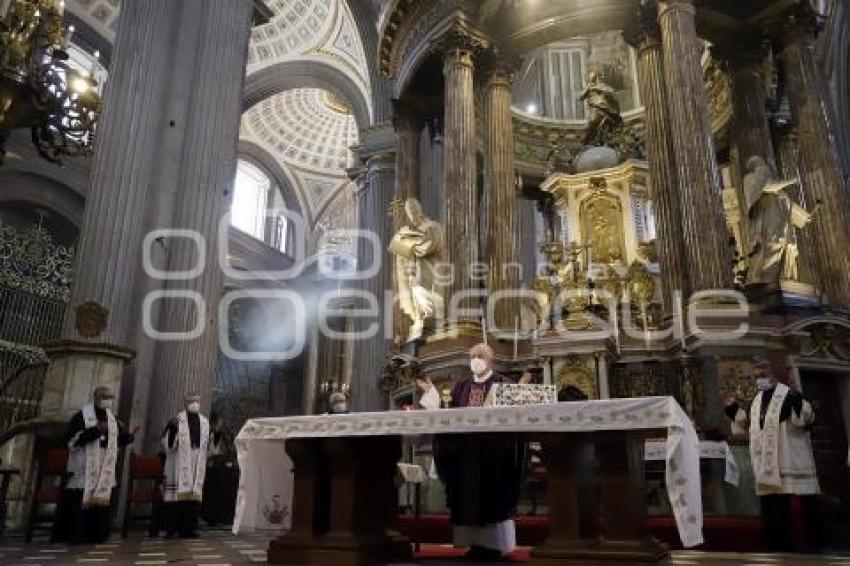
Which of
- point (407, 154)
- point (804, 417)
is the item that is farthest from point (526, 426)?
point (407, 154)

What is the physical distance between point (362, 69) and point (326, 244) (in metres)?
9.36

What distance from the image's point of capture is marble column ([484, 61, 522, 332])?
9.84 metres

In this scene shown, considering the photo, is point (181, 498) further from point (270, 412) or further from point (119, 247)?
→ point (270, 412)

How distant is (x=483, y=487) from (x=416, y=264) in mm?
6728

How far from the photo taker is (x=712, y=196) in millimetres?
7918

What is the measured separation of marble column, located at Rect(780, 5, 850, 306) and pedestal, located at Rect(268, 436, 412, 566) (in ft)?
23.3

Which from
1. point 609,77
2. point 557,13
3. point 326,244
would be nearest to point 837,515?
point 557,13

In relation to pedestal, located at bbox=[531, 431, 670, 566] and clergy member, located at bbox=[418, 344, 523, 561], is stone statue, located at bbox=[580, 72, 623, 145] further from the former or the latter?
pedestal, located at bbox=[531, 431, 670, 566]

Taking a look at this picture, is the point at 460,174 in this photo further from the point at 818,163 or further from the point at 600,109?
the point at 818,163

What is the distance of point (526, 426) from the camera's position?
11.0 ft

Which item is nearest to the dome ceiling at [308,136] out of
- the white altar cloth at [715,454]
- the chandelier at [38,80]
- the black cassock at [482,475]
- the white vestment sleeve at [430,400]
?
the chandelier at [38,80]

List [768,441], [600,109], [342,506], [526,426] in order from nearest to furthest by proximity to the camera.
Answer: [526,426] < [342,506] < [768,441] < [600,109]

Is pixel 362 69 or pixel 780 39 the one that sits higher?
pixel 362 69

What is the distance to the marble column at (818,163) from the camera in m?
8.67
